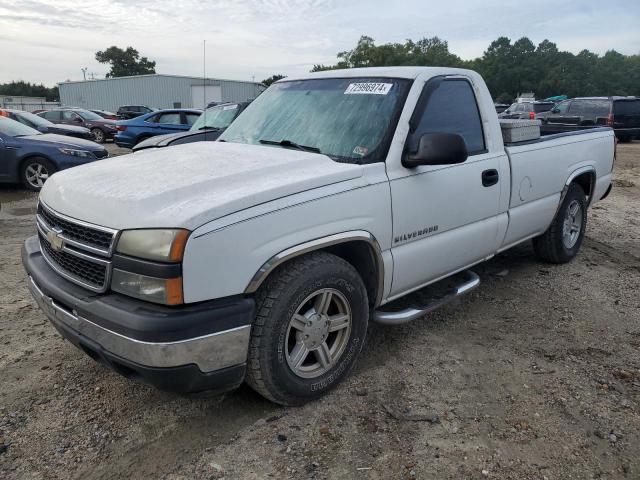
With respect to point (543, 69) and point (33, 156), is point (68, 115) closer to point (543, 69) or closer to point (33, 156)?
point (33, 156)

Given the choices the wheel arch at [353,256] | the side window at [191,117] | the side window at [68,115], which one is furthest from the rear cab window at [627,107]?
the side window at [68,115]

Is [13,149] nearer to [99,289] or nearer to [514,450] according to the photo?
[99,289]

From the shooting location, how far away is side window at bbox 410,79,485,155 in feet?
11.5

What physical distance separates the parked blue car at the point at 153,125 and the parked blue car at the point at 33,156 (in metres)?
6.06

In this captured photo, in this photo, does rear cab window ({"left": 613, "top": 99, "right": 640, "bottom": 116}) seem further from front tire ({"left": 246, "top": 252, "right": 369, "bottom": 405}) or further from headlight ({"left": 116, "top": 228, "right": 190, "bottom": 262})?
headlight ({"left": 116, "top": 228, "right": 190, "bottom": 262})

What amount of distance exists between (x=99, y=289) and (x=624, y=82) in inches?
3415

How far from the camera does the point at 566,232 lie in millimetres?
5371

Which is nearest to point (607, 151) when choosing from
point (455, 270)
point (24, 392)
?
point (455, 270)

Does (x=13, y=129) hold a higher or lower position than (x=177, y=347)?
higher

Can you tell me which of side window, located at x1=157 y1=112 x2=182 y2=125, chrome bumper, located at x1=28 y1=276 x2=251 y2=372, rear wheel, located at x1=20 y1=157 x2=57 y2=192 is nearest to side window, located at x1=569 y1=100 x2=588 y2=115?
side window, located at x1=157 y1=112 x2=182 y2=125

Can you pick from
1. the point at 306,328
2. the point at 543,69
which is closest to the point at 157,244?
the point at 306,328

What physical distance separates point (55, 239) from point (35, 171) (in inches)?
319

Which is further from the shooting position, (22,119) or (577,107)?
(577,107)

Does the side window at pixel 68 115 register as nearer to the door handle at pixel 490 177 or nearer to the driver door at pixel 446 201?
the driver door at pixel 446 201
